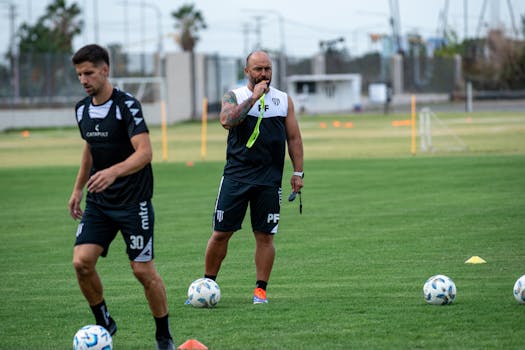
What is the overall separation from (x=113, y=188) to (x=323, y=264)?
4.75m

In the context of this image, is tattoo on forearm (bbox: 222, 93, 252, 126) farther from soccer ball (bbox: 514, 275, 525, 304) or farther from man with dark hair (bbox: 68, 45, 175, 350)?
soccer ball (bbox: 514, 275, 525, 304)

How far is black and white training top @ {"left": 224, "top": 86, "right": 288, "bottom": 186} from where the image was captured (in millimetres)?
8789

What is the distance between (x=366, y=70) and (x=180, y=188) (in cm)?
8111

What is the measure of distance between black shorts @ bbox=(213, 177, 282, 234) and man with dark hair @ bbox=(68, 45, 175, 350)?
1928 mm

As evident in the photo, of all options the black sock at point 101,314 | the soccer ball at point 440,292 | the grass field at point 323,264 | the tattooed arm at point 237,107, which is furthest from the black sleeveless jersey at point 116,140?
the soccer ball at point 440,292

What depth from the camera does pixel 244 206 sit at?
8945 millimetres

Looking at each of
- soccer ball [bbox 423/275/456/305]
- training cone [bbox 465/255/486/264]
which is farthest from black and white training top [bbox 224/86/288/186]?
training cone [bbox 465/255/486/264]

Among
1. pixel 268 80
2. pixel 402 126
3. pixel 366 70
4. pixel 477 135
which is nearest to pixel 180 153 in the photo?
pixel 477 135

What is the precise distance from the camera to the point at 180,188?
22.0 meters

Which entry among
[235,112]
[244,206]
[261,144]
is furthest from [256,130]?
[244,206]

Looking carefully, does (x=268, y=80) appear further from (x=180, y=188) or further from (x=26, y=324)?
(x=180, y=188)

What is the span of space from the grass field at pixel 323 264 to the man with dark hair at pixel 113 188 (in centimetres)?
64

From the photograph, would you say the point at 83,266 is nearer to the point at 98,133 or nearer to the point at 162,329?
the point at 162,329

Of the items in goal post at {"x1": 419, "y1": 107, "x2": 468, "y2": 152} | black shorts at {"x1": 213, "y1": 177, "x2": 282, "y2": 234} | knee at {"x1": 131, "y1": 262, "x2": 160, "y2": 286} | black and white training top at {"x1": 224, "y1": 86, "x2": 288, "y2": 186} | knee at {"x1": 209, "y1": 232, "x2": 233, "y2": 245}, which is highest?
black and white training top at {"x1": 224, "y1": 86, "x2": 288, "y2": 186}
